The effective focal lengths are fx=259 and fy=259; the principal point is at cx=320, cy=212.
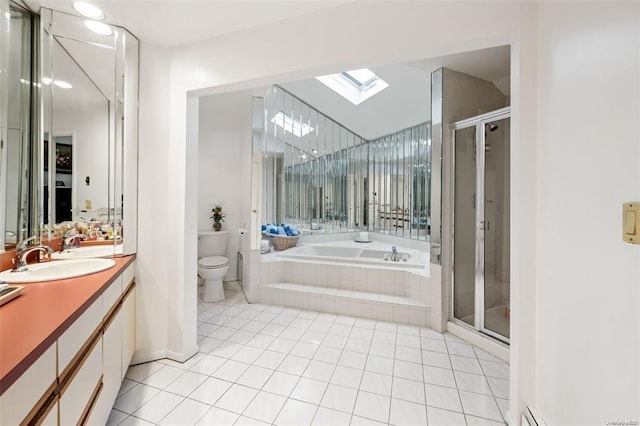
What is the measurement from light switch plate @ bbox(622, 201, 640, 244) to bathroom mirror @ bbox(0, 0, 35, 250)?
9.53 ft

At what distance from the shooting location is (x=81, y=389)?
3.54 feet

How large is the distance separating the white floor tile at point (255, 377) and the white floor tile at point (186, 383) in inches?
10.9

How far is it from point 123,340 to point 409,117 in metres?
4.01

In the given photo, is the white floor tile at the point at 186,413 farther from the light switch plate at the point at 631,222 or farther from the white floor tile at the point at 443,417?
the light switch plate at the point at 631,222

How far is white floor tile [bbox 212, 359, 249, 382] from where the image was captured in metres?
1.87

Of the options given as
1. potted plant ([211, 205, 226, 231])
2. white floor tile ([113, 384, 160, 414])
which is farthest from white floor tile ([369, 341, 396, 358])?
potted plant ([211, 205, 226, 231])

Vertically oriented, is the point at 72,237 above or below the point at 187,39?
below

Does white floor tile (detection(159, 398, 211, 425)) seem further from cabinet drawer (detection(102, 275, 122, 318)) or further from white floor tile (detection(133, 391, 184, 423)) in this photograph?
cabinet drawer (detection(102, 275, 122, 318))

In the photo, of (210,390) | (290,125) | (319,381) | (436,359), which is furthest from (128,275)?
(290,125)

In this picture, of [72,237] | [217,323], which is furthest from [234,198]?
[72,237]

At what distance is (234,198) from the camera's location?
4.25 metres

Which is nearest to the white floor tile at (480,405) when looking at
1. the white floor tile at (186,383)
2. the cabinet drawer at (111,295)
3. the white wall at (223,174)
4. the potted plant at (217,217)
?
the white floor tile at (186,383)

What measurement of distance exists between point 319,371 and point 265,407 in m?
0.49

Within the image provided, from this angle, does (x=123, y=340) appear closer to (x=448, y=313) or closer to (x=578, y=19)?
(x=448, y=313)
